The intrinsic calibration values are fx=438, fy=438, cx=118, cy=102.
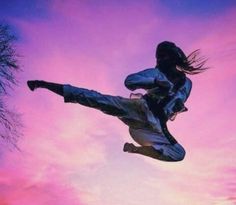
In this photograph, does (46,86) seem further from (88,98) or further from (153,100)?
(153,100)

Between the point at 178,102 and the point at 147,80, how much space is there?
3.84 ft

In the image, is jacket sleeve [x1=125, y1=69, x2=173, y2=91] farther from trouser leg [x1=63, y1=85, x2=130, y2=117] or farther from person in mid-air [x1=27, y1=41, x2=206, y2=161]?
trouser leg [x1=63, y1=85, x2=130, y2=117]

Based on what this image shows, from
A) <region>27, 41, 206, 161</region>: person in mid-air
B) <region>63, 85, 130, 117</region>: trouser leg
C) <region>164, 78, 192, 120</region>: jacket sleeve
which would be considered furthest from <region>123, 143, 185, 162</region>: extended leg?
<region>164, 78, 192, 120</region>: jacket sleeve

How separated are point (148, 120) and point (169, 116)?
483mm

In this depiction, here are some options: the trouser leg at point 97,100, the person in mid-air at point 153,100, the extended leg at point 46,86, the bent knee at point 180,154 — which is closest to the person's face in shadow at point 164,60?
the person in mid-air at point 153,100

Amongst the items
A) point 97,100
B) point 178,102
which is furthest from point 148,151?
point 97,100

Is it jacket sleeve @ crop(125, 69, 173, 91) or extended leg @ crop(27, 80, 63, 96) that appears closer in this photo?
jacket sleeve @ crop(125, 69, 173, 91)

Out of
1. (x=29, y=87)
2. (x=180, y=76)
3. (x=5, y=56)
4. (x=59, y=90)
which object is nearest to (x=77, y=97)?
(x=59, y=90)

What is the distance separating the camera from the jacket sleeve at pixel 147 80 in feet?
20.6

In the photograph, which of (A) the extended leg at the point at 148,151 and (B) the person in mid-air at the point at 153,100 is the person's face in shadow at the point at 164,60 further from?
(A) the extended leg at the point at 148,151

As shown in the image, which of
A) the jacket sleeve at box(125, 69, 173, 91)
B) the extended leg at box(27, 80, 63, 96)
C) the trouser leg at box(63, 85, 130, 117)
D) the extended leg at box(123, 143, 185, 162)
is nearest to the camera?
the jacket sleeve at box(125, 69, 173, 91)

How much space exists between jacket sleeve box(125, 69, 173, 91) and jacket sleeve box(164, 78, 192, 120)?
2.02 feet

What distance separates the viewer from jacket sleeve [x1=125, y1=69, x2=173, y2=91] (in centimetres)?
628

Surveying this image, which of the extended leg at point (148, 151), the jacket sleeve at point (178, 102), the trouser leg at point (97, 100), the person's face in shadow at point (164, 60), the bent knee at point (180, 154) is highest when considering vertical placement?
the person's face in shadow at point (164, 60)
